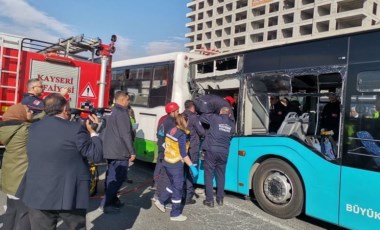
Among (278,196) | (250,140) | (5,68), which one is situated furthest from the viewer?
(5,68)

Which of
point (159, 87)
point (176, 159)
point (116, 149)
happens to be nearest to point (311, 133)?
point (176, 159)

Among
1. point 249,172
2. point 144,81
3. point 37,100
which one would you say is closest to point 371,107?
point 249,172

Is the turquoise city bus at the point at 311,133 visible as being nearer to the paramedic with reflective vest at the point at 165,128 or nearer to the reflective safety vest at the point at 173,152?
the paramedic with reflective vest at the point at 165,128

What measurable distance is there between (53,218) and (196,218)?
2.77 meters

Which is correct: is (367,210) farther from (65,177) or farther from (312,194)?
(65,177)

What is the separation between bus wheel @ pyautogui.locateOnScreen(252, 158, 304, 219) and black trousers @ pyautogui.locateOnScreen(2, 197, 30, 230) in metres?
3.59

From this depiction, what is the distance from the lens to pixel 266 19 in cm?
6800

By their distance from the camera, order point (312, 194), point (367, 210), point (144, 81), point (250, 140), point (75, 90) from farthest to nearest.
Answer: point (144, 81) → point (75, 90) → point (250, 140) → point (312, 194) → point (367, 210)

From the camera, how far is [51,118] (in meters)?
3.05

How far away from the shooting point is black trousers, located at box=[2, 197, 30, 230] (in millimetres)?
3707

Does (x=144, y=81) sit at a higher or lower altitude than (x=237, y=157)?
higher

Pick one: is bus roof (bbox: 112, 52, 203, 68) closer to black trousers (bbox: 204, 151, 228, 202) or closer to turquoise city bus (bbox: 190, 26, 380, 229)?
turquoise city bus (bbox: 190, 26, 380, 229)

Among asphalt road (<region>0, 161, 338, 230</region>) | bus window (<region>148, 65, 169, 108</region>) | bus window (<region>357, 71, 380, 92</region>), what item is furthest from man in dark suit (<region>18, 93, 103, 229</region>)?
bus window (<region>148, 65, 169, 108</region>)

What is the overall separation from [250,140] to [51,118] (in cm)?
377
